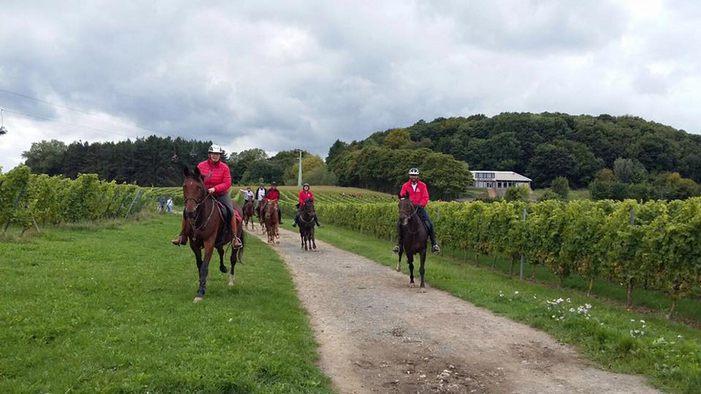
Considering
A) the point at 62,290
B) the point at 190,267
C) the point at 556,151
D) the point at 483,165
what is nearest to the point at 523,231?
the point at 190,267

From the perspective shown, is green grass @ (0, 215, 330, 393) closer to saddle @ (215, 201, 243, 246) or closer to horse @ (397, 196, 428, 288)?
saddle @ (215, 201, 243, 246)

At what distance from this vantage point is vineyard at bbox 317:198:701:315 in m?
12.5

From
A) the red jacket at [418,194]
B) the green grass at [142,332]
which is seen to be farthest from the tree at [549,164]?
the green grass at [142,332]

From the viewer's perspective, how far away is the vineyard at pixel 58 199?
1866 centimetres

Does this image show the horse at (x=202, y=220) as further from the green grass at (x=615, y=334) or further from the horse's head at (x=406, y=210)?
the green grass at (x=615, y=334)

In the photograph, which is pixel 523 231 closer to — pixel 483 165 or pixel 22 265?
pixel 22 265

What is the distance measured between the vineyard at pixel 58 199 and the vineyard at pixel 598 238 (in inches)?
703

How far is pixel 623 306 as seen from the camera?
Result: 1412 centimetres

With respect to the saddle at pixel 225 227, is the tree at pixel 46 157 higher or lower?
higher

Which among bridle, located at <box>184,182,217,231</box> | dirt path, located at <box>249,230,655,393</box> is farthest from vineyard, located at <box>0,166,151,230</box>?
dirt path, located at <box>249,230,655,393</box>

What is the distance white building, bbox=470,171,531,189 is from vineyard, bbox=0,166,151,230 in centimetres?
13129

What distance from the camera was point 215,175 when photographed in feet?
38.4

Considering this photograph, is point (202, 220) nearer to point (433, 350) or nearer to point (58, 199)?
point (433, 350)

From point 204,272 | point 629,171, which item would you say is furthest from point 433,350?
point 629,171
